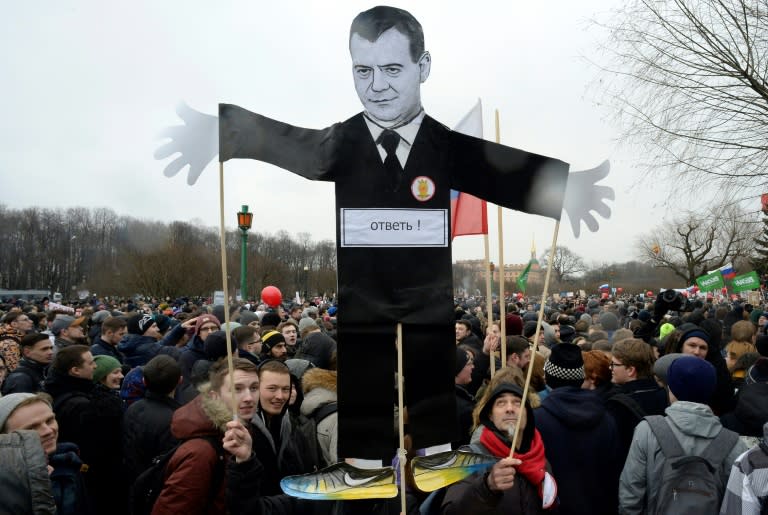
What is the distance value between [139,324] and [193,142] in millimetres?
5241

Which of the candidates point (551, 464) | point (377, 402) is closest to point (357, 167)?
point (377, 402)

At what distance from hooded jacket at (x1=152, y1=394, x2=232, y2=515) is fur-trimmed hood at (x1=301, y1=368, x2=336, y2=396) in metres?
0.81

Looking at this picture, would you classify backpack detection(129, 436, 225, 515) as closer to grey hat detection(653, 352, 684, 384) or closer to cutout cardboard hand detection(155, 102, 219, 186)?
cutout cardboard hand detection(155, 102, 219, 186)

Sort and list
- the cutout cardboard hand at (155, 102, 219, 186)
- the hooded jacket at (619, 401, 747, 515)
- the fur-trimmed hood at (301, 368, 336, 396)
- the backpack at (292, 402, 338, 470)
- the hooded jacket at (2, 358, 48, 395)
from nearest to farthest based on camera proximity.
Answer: the cutout cardboard hand at (155, 102, 219, 186)
the hooded jacket at (619, 401, 747, 515)
the backpack at (292, 402, 338, 470)
the fur-trimmed hood at (301, 368, 336, 396)
the hooded jacket at (2, 358, 48, 395)

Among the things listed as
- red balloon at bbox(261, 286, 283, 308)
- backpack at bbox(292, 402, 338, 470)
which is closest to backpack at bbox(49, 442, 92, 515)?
backpack at bbox(292, 402, 338, 470)

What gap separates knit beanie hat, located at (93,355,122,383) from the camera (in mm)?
5109

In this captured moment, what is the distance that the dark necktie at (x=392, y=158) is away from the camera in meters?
3.09

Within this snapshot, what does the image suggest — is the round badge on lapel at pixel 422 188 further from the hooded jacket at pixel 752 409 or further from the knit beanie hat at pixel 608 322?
the knit beanie hat at pixel 608 322

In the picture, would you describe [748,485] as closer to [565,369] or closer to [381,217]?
[565,369]

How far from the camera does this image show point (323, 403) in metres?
3.70

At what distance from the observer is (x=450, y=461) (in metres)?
2.96

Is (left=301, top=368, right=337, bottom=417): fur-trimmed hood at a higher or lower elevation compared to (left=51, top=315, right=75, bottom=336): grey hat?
lower

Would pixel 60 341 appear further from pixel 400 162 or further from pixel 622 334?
pixel 622 334

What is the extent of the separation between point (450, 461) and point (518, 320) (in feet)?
14.0
